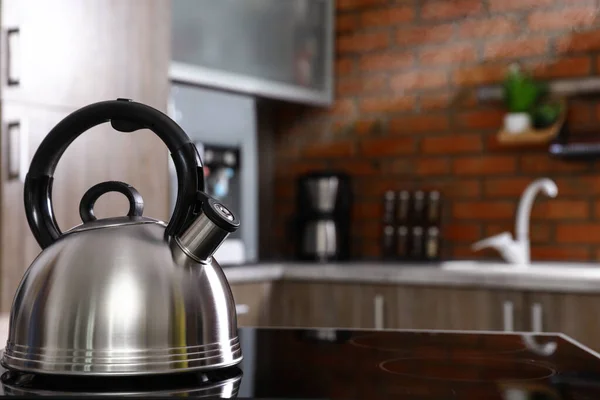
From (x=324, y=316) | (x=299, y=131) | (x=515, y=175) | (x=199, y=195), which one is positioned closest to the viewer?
(x=199, y=195)

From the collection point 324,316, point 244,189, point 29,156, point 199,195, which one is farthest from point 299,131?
point 199,195

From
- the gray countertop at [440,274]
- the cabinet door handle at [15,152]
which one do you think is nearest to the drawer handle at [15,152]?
the cabinet door handle at [15,152]

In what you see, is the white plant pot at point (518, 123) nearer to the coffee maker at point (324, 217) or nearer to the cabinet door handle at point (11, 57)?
the coffee maker at point (324, 217)

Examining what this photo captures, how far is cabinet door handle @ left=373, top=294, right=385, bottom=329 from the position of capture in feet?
9.24

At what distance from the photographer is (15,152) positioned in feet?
7.85

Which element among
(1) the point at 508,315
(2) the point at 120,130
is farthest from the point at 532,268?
(2) the point at 120,130

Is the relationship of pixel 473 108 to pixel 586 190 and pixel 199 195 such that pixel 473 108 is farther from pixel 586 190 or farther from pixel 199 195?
pixel 199 195

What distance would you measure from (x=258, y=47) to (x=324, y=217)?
663 millimetres

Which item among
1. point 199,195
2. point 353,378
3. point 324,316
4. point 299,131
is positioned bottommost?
point 324,316

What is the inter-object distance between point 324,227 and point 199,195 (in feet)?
8.03

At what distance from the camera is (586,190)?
3.05 metres

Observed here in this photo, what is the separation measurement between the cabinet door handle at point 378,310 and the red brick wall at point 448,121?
0.60 meters

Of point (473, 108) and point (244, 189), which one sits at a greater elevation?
point (473, 108)

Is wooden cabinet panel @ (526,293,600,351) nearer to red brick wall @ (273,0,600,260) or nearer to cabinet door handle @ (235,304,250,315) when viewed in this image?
red brick wall @ (273,0,600,260)
